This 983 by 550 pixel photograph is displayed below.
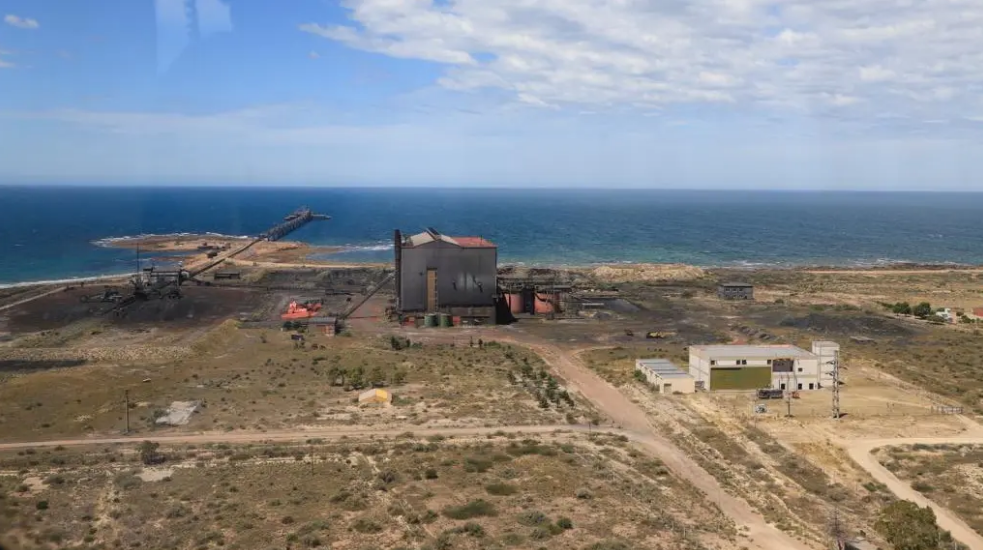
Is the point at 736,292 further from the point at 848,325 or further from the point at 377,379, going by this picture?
the point at 377,379

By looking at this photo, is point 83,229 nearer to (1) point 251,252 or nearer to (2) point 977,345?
(1) point 251,252

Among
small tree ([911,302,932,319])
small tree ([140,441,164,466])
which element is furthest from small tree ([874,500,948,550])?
small tree ([911,302,932,319])

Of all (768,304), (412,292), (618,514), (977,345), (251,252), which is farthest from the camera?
(251,252)

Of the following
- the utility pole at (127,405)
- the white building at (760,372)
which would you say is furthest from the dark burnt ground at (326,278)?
the white building at (760,372)

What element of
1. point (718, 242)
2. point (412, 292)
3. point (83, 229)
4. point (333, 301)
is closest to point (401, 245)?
point (412, 292)

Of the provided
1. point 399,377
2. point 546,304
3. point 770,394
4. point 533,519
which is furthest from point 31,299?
point 770,394

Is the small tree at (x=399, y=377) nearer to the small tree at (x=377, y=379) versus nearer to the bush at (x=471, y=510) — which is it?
the small tree at (x=377, y=379)
